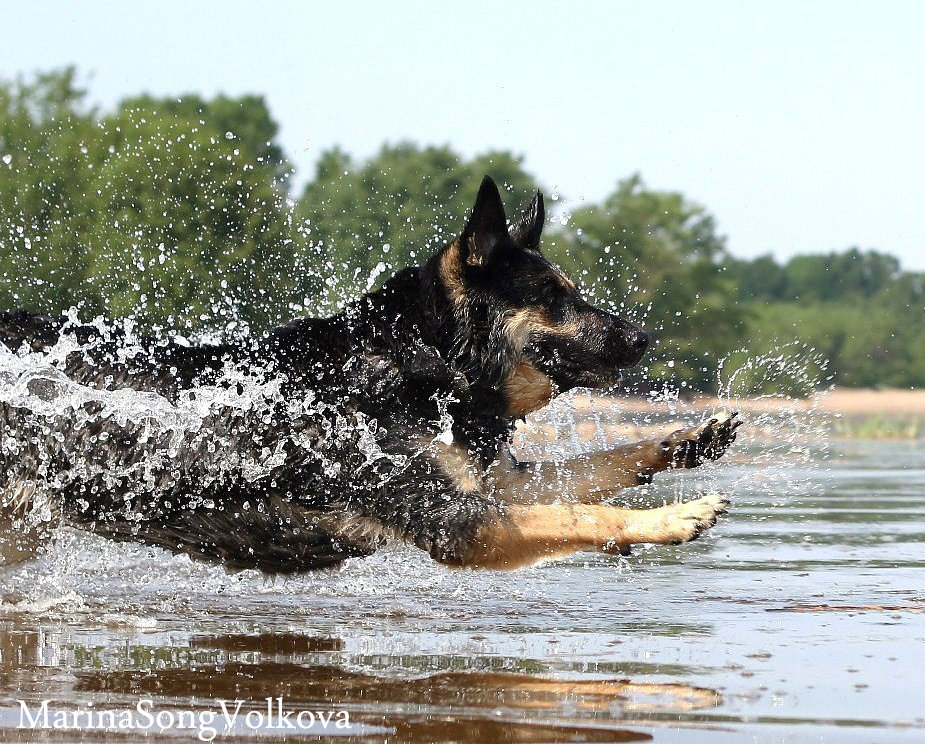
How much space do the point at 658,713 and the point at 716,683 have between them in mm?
494

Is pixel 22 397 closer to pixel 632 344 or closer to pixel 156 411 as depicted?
pixel 156 411

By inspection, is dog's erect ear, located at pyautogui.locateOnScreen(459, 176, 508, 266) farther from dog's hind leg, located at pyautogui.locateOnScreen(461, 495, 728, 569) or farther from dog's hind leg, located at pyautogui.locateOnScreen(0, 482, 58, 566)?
dog's hind leg, located at pyautogui.locateOnScreen(0, 482, 58, 566)

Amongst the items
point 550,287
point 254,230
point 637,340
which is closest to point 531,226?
point 550,287

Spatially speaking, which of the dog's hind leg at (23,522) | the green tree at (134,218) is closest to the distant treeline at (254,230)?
the green tree at (134,218)

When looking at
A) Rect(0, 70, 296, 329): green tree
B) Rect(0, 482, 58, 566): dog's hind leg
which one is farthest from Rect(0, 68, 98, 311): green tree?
Rect(0, 482, 58, 566): dog's hind leg

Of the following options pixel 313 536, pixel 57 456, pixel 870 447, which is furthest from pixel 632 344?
pixel 870 447

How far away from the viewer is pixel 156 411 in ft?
21.6

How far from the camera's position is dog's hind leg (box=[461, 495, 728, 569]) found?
20.3 ft

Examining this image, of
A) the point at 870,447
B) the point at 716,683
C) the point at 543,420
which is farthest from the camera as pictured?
the point at 870,447

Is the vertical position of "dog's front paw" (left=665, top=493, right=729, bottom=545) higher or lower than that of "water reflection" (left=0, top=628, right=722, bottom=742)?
higher

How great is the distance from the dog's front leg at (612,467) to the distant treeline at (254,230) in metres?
1.23

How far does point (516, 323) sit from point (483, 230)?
50 centimetres

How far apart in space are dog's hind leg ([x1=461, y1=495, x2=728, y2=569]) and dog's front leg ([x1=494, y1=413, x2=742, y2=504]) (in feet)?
2.22

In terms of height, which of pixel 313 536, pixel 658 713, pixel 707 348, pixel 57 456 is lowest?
pixel 658 713
